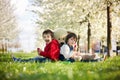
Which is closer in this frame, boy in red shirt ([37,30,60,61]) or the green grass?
the green grass

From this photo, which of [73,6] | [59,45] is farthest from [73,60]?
[73,6]

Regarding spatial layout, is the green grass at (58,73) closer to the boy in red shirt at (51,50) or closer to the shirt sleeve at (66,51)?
the boy in red shirt at (51,50)

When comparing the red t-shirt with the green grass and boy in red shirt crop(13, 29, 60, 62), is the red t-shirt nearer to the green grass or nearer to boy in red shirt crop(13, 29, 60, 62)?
boy in red shirt crop(13, 29, 60, 62)

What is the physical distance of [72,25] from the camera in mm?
24766

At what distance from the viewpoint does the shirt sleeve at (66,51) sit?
12008 millimetres

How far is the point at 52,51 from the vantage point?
11828mm

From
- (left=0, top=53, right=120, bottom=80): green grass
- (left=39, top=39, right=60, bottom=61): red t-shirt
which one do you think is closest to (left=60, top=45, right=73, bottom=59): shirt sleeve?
(left=39, top=39, right=60, bottom=61): red t-shirt

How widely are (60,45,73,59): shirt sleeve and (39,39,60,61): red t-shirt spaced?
0.15 meters

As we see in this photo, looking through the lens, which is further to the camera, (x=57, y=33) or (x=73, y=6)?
(x=73, y=6)

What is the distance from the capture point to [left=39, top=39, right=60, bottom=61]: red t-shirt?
11.8 m

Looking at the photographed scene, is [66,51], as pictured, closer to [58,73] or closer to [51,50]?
[51,50]

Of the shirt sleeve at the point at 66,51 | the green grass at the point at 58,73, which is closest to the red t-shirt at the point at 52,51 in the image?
the shirt sleeve at the point at 66,51

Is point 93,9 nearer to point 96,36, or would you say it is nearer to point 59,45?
point 96,36

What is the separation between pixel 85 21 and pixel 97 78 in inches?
764
